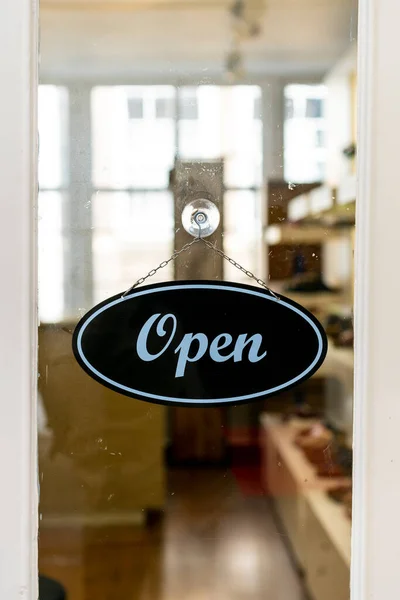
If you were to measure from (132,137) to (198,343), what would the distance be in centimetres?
39

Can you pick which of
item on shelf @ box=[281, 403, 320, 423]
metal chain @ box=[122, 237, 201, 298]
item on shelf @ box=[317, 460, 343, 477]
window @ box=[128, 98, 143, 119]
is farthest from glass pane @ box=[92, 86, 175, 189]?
item on shelf @ box=[317, 460, 343, 477]

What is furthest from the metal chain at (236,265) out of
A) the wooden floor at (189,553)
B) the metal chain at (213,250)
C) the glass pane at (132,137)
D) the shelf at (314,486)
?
the wooden floor at (189,553)

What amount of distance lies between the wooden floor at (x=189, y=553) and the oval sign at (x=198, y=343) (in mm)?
181

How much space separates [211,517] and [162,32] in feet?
2.96

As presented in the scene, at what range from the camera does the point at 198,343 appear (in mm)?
1095

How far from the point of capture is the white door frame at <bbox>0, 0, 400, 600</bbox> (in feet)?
3.49

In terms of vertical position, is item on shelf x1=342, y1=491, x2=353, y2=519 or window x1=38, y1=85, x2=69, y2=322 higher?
window x1=38, y1=85, x2=69, y2=322

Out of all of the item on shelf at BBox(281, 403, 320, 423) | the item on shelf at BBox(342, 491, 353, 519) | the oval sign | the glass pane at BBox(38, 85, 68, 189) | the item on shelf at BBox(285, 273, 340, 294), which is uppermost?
the glass pane at BBox(38, 85, 68, 189)

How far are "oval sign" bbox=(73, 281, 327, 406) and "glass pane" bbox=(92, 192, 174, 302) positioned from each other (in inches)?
1.3
